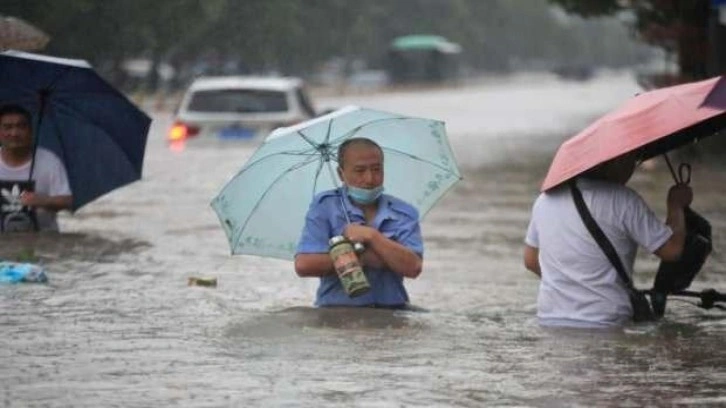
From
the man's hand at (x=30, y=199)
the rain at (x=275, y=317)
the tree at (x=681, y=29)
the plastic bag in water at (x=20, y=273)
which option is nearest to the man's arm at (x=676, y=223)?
the rain at (x=275, y=317)

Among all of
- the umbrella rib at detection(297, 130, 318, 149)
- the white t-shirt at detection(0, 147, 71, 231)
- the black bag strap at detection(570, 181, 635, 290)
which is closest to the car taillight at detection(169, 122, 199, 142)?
the white t-shirt at detection(0, 147, 71, 231)

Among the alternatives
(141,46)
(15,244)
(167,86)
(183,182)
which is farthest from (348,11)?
(15,244)

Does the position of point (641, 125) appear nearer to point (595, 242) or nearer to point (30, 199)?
point (595, 242)

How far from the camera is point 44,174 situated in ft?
49.0

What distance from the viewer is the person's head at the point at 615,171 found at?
33.9 ft

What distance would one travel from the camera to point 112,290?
529 inches

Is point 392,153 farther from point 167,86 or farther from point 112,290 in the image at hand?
point 167,86

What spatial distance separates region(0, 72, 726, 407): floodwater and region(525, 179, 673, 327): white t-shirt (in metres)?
0.15

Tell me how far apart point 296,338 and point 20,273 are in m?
3.51

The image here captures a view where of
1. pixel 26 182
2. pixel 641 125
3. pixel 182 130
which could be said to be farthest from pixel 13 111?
pixel 182 130

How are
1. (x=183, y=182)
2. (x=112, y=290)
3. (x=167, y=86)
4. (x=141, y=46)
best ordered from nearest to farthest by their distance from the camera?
(x=112, y=290) → (x=183, y=182) → (x=141, y=46) → (x=167, y=86)

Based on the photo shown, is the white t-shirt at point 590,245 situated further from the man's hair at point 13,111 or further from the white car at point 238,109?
the white car at point 238,109

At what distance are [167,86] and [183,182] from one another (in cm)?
5058

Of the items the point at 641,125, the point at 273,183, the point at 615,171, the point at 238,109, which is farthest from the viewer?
the point at 238,109
